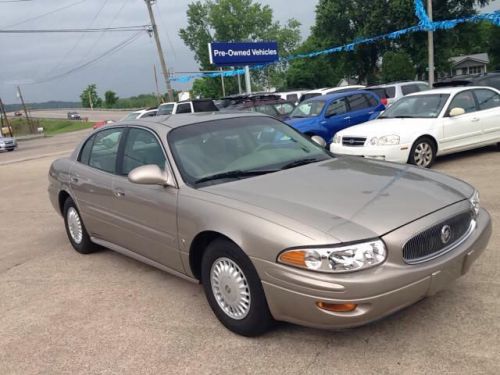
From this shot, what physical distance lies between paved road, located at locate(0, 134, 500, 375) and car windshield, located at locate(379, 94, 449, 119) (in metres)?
4.39

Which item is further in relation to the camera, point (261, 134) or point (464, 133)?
point (464, 133)

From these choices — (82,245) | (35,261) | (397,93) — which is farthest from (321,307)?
(397,93)

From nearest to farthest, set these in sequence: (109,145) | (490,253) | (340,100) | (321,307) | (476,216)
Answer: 1. (321,307)
2. (476,216)
3. (490,253)
4. (109,145)
5. (340,100)

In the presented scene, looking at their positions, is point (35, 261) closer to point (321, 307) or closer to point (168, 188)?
point (168, 188)

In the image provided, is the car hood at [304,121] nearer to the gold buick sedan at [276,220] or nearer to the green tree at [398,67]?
the gold buick sedan at [276,220]

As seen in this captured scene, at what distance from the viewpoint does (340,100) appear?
1209 centimetres

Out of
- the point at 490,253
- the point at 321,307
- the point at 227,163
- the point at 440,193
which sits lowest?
the point at 490,253

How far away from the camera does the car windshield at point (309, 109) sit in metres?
12.0

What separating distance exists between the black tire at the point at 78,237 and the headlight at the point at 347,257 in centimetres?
336

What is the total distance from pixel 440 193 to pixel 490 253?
1.35m

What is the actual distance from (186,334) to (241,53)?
22989 millimetres

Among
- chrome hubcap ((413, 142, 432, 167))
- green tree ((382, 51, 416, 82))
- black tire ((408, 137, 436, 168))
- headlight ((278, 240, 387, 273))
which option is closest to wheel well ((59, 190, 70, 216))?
headlight ((278, 240, 387, 273))

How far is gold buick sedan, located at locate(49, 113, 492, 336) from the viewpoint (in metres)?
2.83

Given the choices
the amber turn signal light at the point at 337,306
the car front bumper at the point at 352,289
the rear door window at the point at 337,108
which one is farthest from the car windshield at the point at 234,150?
the rear door window at the point at 337,108
